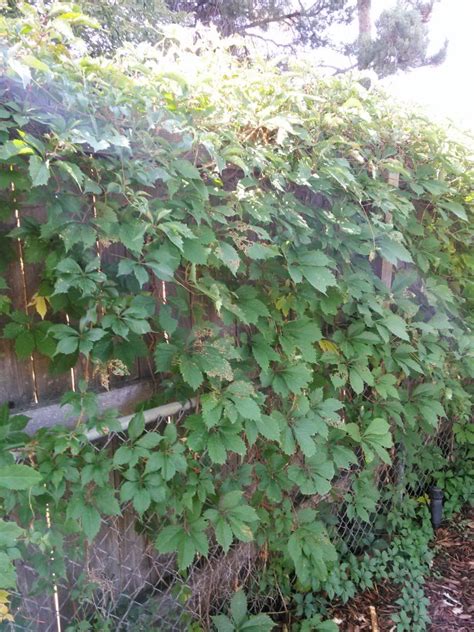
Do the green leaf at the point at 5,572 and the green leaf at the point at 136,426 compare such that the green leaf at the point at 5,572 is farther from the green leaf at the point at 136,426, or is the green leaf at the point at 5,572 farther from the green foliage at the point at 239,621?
the green foliage at the point at 239,621

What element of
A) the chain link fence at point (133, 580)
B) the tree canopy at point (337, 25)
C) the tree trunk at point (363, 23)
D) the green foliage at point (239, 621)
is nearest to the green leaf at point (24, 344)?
the chain link fence at point (133, 580)

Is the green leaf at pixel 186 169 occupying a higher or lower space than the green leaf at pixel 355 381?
higher

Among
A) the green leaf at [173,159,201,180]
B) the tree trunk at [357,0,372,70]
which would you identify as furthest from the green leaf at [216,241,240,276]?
the tree trunk at [357,0,372,70]

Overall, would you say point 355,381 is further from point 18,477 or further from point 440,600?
point 18,477

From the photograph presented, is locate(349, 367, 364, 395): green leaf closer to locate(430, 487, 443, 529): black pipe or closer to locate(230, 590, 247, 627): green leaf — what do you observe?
locate(230, 590, 247, 627): green leaf

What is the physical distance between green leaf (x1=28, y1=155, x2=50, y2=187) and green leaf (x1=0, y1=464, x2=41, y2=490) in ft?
2.03

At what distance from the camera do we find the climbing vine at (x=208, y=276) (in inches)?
54.6

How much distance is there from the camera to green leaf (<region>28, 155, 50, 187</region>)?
1.17m

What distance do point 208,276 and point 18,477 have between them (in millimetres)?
841

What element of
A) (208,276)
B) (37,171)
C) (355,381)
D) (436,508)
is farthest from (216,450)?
(436,508)

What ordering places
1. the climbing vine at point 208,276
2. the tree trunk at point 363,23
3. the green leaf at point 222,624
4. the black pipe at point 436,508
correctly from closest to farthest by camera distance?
the climbing vine at point 208,276 → the green leaf at point 222,624 → the black pipe at point 436,508 → the tree trunk at point 363,23

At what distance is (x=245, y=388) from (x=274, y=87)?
1.02 meters

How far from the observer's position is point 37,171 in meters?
1.19

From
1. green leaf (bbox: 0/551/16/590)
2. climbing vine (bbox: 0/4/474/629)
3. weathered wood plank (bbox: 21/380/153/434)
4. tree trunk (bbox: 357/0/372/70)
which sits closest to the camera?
green leaf (bbox: 0/551/16/590)
